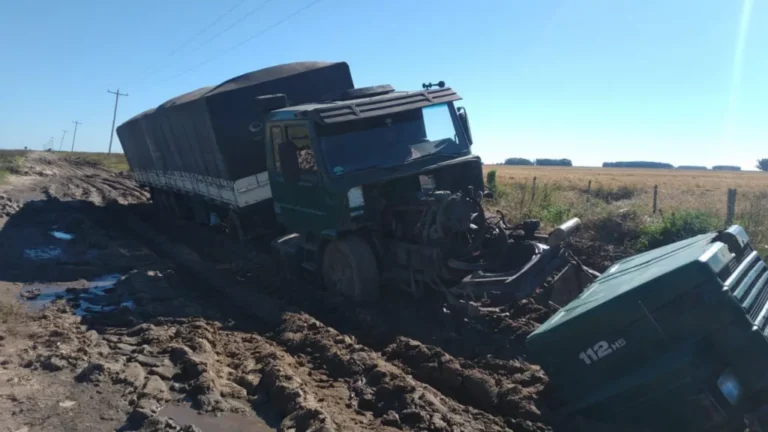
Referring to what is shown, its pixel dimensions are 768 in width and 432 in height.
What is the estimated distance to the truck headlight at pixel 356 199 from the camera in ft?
24.7

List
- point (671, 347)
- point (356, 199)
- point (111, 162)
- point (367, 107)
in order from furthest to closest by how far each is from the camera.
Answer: point (111, 162), point (367, 107), point (356, 199), point (671, 347)

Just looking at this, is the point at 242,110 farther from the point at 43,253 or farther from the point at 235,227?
the point at 43,253

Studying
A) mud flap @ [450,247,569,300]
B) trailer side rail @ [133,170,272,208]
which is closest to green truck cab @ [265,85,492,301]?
mud flap @ [450,247,569,300]

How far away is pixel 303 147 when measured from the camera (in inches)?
321

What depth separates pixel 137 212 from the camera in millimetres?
19188

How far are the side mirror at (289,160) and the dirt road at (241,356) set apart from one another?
173 centimetres

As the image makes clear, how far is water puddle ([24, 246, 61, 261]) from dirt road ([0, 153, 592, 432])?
0.78 metres

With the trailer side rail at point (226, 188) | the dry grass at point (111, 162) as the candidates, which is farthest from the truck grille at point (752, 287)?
the dry grass at point (111, 162)

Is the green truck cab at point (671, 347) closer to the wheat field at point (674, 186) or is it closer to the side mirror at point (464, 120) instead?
the side mirror at point (464, 120)

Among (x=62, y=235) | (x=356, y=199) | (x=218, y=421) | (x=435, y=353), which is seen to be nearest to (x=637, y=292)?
(x=435, y=353)

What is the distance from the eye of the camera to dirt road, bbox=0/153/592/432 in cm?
480

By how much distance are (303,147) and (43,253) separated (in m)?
7.08

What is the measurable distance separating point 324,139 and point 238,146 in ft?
14.0

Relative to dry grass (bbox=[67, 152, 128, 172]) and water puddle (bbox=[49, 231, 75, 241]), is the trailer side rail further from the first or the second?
dry grass (bbox=[67, 152, 128, 172])
